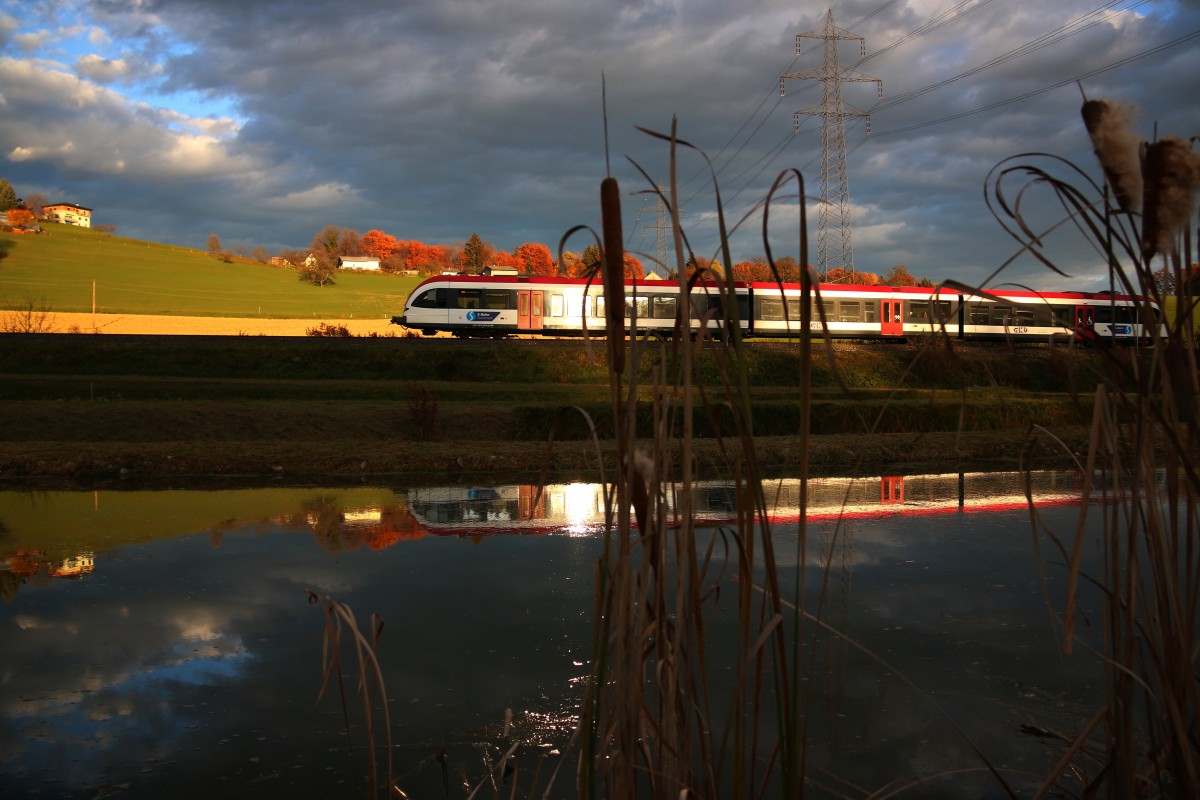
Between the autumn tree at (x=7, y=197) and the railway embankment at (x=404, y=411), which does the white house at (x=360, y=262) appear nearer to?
the autumn tree at (x=7, y=197)

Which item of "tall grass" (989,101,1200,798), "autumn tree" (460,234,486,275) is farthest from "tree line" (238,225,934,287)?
"tall grass" (989,101,1200,798)

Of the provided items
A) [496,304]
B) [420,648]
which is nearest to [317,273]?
[496,304]

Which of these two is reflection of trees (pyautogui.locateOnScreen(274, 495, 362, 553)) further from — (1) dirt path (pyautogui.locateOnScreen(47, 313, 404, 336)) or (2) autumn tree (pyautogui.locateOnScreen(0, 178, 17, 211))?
(2) autumn tree (pyautogui.locateOnScreen(0, 178, 17, 211))

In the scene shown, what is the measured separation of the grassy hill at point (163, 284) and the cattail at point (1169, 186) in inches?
2262

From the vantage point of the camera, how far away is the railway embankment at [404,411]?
11.9 metres

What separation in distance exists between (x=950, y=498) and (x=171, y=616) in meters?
7.36

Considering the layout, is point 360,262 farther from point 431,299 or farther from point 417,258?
point 431,299

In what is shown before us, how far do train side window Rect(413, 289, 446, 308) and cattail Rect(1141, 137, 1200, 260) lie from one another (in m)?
33.8

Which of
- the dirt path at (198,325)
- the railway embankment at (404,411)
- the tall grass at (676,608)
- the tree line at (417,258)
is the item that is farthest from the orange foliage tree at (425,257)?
the tall grass at (676,608)

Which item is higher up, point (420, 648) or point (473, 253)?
point (473, 253)

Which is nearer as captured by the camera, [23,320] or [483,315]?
[483,315]

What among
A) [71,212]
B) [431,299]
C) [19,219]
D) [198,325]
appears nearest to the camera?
[431,299]

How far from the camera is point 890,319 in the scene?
123 feet

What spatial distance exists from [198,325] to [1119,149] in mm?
51356
